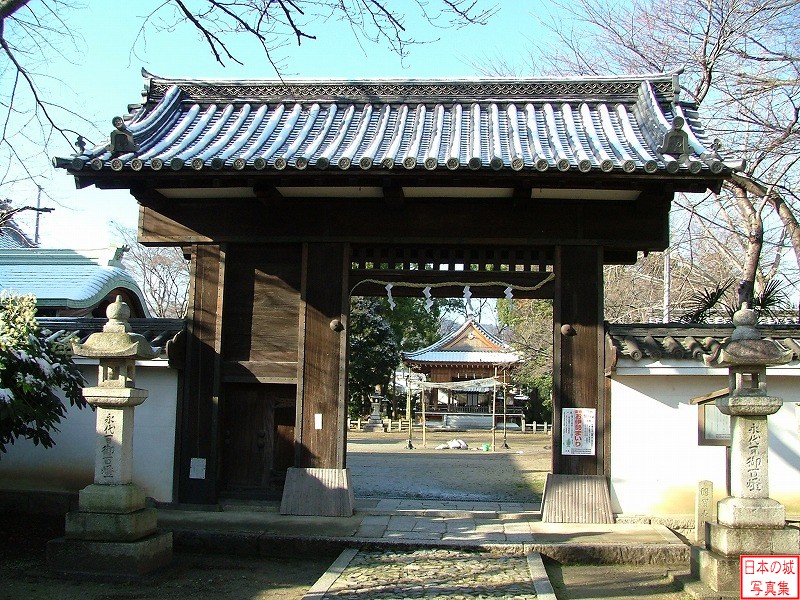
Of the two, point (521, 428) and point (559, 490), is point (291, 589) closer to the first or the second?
point (559, 490)

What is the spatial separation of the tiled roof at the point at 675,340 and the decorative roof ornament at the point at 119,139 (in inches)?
285

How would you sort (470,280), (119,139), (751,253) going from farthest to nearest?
(751,253) < (470,280) < (119,139)

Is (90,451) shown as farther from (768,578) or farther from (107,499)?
(768,578)

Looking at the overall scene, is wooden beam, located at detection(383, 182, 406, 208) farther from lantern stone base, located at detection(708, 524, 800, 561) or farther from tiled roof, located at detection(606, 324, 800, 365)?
lantern stone base, located at detection(708, 524, 800, 561)

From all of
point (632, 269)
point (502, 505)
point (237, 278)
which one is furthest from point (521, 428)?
point (237, 278)

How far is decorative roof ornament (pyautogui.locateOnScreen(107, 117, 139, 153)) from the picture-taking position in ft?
34.2

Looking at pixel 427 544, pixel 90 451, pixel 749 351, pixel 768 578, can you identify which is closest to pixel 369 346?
pixel 90 451

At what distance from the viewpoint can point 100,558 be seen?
27.5 feet

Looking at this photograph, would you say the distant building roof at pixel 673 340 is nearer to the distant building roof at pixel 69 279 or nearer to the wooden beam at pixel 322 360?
the wooden beam at pixel 322 360

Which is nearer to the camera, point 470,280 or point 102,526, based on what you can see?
point 102,526

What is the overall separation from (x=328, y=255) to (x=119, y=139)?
3.31 meters

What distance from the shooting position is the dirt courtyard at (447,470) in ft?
49.6

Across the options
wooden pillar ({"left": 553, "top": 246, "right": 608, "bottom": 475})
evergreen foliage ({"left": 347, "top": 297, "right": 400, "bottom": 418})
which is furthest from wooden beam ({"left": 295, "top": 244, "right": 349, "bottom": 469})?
evergreen foliage ({"left": 347, "top": 297, "right": 400, "bottom": 418})

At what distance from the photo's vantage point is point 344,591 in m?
7.59
